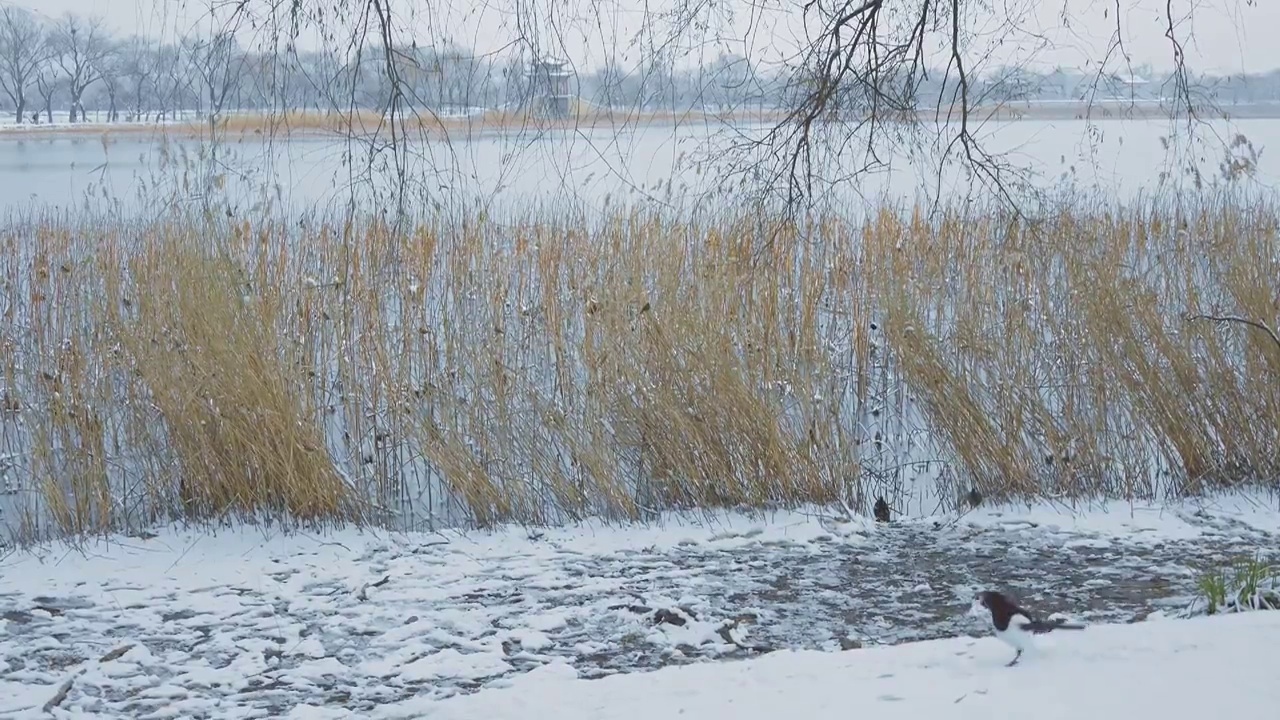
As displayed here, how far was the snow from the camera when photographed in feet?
7.69

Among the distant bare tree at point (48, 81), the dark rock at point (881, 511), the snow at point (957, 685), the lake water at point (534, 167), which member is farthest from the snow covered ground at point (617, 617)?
the distant bare tree at point (48, 81)

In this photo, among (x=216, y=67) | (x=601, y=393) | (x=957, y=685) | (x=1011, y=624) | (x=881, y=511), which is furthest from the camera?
(x=601, y=393)

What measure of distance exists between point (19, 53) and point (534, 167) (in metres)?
2.08

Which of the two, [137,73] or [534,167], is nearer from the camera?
[137,73]

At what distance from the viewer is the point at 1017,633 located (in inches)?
104

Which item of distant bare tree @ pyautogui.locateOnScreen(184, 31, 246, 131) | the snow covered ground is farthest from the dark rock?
distant bare tree @ pyautogui.locateOnScreen(184, 31, 246, 131)

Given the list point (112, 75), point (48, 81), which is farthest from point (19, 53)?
point (112, 75)

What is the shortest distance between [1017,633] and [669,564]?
1521 millimetres

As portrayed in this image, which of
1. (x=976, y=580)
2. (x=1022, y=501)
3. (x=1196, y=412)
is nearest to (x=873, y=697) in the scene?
(x=976, y=580)

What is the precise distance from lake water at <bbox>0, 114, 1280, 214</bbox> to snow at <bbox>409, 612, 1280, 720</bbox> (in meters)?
1.36

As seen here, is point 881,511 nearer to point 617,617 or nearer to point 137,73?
point 617,617

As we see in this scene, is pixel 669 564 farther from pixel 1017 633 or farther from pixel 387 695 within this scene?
pixel 1017 633

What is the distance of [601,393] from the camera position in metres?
4.69

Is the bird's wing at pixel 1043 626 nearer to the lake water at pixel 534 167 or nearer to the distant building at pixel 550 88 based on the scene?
the lake water at pixel 534 167
